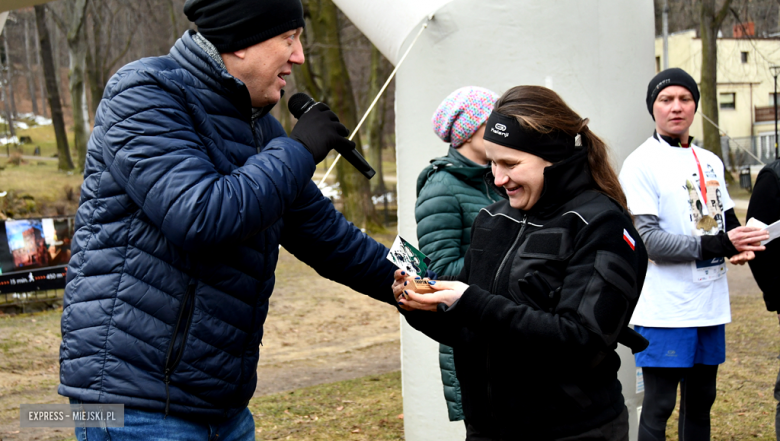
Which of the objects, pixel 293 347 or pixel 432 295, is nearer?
pixel 432 295

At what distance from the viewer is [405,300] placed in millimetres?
2357

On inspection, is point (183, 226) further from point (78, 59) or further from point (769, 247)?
point (78, 59)

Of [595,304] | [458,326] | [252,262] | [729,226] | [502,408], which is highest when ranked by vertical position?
[252,262]

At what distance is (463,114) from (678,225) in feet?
4.53

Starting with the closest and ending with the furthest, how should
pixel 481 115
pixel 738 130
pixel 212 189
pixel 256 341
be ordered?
pixel 212 189, pixel 256 341, pixel 481 115, pixel 738 130

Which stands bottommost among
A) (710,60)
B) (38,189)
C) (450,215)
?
(38,189)

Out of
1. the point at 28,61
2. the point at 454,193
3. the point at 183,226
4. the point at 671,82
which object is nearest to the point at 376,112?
the point at 671,82

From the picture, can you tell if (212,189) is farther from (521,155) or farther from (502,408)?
(502,408)

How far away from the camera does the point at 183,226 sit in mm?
1845

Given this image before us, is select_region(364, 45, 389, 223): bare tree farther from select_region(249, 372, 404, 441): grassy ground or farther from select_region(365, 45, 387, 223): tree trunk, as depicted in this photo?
select_region(249, 372, 404, 441): grassy ground

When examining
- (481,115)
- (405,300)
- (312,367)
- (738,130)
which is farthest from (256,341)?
(738,130)

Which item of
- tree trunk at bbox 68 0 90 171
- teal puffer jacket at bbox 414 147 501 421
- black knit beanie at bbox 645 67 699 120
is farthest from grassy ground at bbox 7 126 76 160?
teal puffer jacket at bbox 414 147 501 421

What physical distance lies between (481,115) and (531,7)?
1316 millimetres

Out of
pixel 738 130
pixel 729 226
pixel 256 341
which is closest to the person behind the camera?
pixel 256 341
